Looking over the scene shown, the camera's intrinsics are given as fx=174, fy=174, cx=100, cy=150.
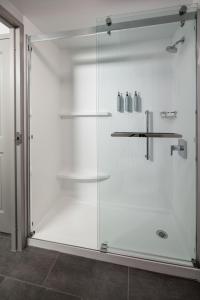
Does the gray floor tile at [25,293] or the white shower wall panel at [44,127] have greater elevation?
the white shower wall panel at [44,127]

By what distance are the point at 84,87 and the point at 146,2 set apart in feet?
4.32

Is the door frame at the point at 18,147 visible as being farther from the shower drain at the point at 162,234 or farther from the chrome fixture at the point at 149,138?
the chrome fixture at the point at 149,138

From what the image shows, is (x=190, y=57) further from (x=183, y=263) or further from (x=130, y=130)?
(x=183, y=263)

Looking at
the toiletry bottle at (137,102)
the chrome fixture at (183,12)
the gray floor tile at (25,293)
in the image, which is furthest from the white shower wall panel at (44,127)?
the chrome fixture at (183,12)

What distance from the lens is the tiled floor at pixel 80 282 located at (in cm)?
122

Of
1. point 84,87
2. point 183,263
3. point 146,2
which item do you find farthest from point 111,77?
point 183,263

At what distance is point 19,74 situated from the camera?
5.35 ft

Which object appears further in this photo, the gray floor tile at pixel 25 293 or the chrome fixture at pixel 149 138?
the chrome fixture at pixel 149 138

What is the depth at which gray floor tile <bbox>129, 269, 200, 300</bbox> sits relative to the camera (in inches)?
47.8

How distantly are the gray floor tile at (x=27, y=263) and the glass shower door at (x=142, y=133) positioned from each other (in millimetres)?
575

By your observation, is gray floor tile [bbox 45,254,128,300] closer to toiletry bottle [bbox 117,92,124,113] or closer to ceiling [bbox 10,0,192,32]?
toiletry bottle [bbox 117,92,124,113]

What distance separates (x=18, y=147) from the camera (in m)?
1.66

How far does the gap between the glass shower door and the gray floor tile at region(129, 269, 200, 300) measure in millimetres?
431

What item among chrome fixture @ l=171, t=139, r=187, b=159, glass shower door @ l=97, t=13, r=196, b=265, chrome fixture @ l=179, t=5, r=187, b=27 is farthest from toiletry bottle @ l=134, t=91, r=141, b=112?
chrome fixture @ l=179, t=5, r=187, b=27
